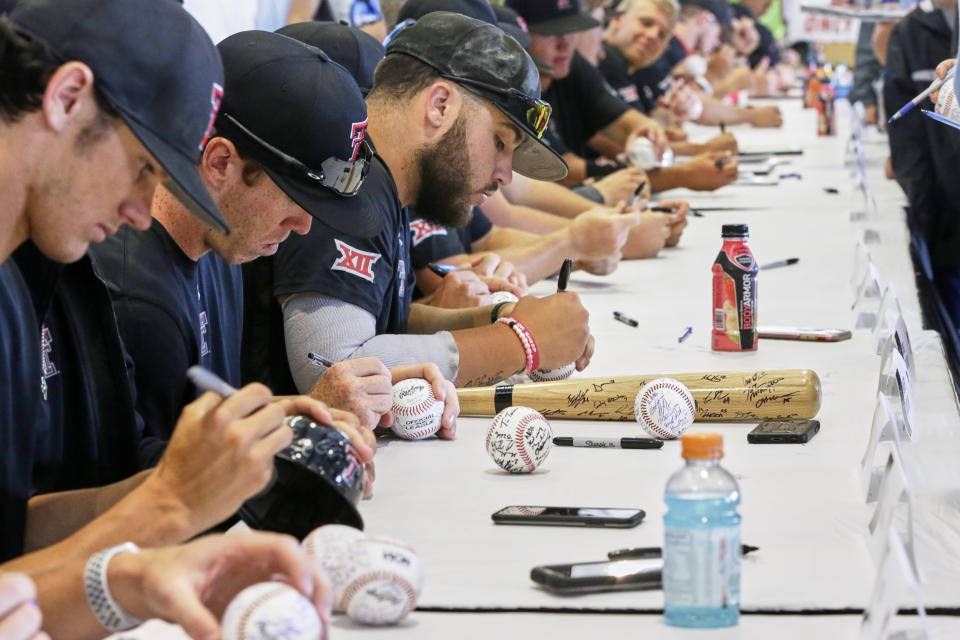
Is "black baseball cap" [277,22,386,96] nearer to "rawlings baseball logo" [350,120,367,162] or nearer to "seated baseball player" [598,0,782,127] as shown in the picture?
"rawlings baseball logo" [350,120,367,162]

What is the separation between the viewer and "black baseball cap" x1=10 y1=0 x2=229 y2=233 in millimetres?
1271

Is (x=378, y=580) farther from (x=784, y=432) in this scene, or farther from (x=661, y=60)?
(x=661, y=60)

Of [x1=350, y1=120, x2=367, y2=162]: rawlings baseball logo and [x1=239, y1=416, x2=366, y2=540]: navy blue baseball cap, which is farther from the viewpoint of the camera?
[x1=350, y1=120, x2=367, y2=162]: rawlings baseball logo

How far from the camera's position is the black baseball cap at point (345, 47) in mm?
2730

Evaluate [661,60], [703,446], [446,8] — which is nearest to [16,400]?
[703,446]

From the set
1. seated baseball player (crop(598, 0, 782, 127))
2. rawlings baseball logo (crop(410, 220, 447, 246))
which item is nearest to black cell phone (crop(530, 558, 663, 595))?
rawlings baseball logo (crop(410, 220, 447, 246))

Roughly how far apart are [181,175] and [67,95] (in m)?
0.14

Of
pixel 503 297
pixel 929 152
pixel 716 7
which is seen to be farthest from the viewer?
pixel 716 7

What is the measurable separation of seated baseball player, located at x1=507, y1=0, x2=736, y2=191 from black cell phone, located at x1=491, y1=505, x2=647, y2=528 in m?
3.38

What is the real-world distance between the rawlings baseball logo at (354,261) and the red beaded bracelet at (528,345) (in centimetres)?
30

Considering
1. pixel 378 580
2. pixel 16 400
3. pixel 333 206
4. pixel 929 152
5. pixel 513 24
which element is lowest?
pixel 929 152

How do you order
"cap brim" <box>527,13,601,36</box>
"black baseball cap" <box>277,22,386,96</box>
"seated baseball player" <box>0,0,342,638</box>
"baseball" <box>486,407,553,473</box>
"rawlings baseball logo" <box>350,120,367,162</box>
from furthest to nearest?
"cap brim" <box>527,13,601,36</box>, "black baseball cap" <box>277,22,386,96</box>, "rawlings baseball logo" <box>350,120,367,162</box>, "baseball" <box>486,407,553,473</box>, "seated baseball player" <box>0,0,342,638</box>

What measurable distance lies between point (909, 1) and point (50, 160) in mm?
9639

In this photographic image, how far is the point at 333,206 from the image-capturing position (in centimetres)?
198
